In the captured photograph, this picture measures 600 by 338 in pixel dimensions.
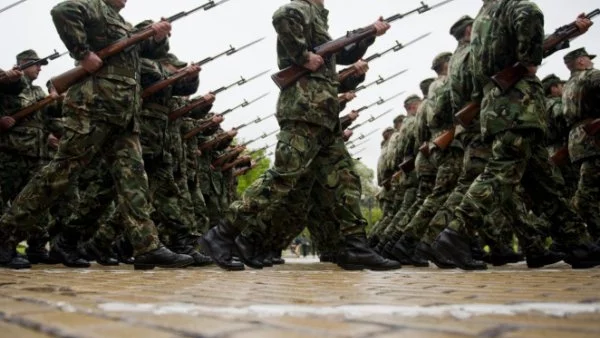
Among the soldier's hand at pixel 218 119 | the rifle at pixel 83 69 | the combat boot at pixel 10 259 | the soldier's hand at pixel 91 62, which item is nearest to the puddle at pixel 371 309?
the soldier's hand at pixel 91 62

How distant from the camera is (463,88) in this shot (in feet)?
17.9

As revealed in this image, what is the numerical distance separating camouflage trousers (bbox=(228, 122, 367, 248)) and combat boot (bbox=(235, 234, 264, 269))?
86mm

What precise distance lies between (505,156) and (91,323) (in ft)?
12.2

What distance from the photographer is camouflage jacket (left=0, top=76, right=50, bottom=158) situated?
6.55 m

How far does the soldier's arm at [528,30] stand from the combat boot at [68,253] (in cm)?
457

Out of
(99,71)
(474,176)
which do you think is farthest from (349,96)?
(99,71)

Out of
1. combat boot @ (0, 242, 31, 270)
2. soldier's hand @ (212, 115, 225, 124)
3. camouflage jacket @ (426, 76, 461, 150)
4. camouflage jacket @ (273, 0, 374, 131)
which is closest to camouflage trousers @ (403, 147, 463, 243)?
camouflage jacket @ (426, 76, 461, 150)

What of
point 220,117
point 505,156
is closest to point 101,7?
point 505,156

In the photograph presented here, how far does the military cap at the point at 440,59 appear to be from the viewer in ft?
24.6

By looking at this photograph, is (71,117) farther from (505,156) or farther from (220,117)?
(220,117)

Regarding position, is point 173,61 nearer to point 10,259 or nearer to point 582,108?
point 10,259

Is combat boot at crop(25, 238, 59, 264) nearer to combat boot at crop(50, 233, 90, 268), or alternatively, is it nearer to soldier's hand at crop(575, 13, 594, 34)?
combat boot at crop(50, 233, 90, 268)

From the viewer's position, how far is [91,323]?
1396 millimetres

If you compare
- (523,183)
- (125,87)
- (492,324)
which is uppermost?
(125,87)
